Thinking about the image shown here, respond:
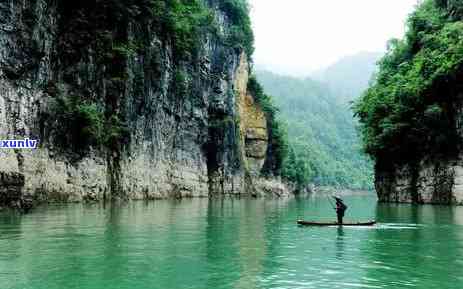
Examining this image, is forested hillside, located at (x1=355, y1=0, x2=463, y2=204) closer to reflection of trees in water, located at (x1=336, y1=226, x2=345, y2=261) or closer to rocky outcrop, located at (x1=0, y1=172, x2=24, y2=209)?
reflection of trees in water, located at (x1=336, y1=226, x2=345, y2=261)

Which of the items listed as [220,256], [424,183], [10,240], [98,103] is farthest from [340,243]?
[424,183]

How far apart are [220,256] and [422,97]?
33.7 meters

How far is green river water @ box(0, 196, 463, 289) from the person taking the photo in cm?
1000

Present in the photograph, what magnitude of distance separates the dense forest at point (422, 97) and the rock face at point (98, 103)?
1700 cm

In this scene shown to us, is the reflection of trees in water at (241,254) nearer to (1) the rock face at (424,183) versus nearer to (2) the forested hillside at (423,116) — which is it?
(1) the rock face at (424,183)

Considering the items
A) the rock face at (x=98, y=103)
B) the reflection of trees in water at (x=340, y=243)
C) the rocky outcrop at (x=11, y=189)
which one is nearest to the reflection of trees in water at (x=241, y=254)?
the reflection of trees in water at (x=340, y=243)

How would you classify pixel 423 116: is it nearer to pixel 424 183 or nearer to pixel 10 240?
pixel 424 183

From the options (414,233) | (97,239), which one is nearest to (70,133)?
(97,239)

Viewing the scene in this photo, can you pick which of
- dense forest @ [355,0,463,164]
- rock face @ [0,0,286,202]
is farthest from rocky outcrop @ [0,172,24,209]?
dense forest @ [355,0,463,164]

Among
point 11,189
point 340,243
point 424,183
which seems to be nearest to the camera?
point 340,243

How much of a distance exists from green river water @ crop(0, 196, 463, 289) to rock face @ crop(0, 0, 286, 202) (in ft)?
30.0

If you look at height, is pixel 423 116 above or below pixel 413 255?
above

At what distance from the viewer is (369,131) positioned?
49781mm

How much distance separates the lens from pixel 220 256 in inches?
503
